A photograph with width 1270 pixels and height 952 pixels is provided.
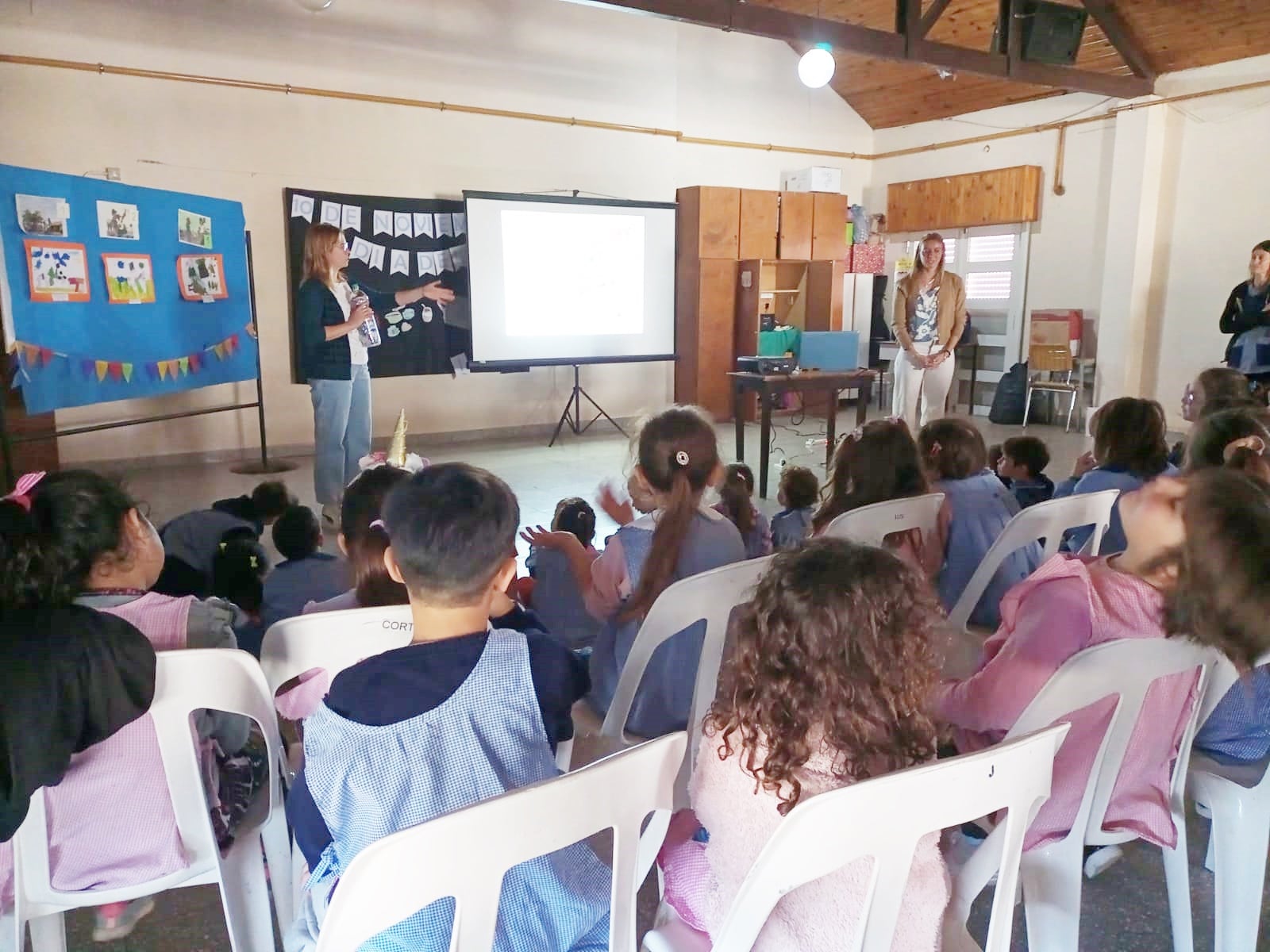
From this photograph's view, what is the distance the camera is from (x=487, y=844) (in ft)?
2.42

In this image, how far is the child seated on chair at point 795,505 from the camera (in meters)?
2.51

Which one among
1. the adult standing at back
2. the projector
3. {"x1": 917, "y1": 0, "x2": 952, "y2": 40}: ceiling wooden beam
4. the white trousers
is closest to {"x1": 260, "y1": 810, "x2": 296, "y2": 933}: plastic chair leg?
the projector

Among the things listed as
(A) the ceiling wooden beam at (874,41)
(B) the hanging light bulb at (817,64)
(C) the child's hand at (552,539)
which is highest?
(A) the ceiling wooden beam at (874,41)

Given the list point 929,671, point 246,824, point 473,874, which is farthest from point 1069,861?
point 246,824

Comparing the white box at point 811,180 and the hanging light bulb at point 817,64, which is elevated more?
the hanging light bulb at point 817,64

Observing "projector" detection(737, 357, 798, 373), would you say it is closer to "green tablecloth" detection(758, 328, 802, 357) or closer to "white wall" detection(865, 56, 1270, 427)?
"green tablecloth" detection(758, 328, 802, 357)

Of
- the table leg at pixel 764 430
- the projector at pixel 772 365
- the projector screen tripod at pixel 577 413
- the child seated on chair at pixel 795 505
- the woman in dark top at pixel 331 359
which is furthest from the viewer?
the projector screen tripod at pixel 577 413

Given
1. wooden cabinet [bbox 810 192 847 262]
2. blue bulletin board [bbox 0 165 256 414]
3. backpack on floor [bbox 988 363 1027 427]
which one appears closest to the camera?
blue bulletin board [bbox 0 165 256 414]

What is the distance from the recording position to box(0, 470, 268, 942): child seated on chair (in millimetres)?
1160

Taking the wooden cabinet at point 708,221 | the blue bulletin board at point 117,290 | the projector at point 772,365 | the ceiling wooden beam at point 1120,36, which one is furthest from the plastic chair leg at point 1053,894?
the ceiling wooden beam at point 1120,36

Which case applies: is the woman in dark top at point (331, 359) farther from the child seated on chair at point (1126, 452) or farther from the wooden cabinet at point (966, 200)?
the wooden cabinet at point (966, 200)

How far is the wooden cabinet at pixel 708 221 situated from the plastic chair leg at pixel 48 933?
22.5 feet

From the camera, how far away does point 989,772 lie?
0.85 metres

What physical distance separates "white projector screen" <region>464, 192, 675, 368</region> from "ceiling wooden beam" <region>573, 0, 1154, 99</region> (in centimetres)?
152
